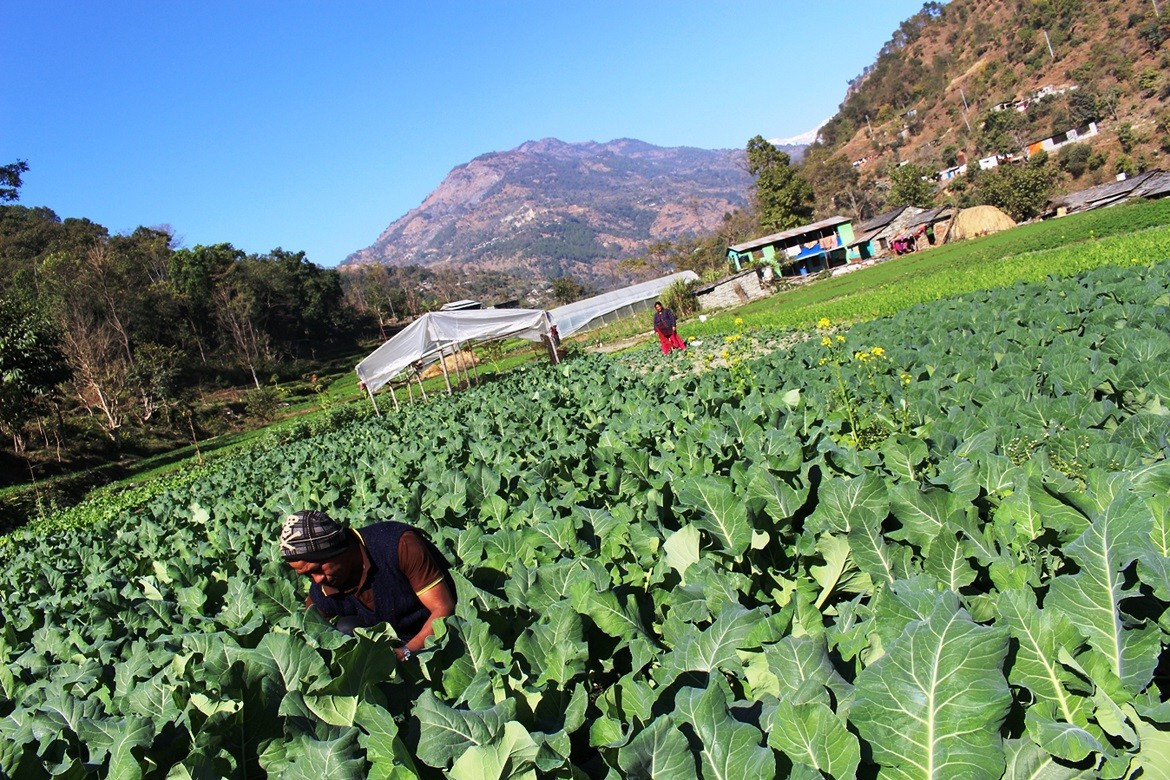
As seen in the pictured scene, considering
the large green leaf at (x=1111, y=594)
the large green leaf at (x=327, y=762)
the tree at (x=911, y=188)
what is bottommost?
the large green leaf at (x=1111, y=594)

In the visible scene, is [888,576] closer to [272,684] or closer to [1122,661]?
[1122,661]

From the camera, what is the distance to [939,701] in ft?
4.20

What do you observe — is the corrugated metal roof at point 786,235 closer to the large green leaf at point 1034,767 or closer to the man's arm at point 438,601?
the man's arm at point 438,601

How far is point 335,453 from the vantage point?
1361 centimetres

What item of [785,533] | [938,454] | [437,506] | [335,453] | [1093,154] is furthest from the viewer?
[1093,154]

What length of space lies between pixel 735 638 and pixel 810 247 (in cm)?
6748

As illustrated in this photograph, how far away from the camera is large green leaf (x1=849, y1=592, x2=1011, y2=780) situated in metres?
1.24

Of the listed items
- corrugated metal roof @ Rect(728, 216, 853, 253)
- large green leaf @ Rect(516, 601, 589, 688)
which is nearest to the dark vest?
large green leaf @ Rect(516, 601, 589, 688)

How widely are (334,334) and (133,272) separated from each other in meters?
19.6

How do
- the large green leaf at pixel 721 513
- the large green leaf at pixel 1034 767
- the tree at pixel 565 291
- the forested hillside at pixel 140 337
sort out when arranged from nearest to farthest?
the large green leaf at pixel 1034 767 → the large green leaf at pixel 721 513 → the forested hillside at pixel 140 337 → the tree at pixel 565 291

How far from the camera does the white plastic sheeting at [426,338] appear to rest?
75.8ft

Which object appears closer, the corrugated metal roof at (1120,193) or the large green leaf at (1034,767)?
the large green leaf at (1034,767)

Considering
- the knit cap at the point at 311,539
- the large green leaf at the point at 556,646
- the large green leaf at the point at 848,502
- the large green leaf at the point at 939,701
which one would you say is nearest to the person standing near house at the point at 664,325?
the knit cap at the point at 311,539

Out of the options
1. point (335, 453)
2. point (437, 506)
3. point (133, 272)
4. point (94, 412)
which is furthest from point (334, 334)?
point (437, 506)
